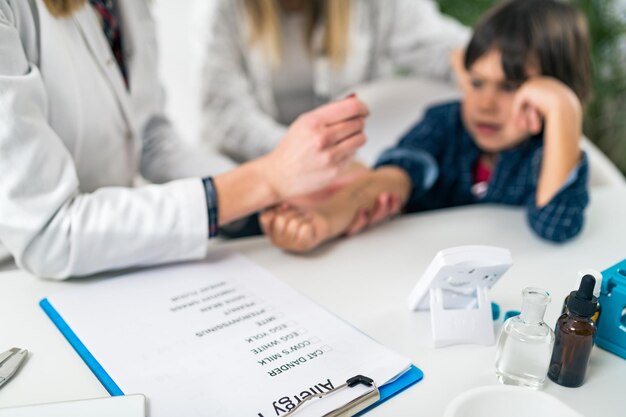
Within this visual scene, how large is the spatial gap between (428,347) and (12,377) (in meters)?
0.41

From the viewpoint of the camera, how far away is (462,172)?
1.16 m

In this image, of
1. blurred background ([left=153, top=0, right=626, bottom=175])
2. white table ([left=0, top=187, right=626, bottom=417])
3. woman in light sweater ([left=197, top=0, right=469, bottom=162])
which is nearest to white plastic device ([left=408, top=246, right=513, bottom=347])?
white table ([left=0, top=187, right=626, bottom=417])

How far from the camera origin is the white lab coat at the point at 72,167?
650mm

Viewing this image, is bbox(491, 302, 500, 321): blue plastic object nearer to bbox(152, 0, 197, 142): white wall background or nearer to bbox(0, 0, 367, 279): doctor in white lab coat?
bbox(0, 0, 367, 279): doctor in white lab coat

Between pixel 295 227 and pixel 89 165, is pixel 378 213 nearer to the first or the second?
pixel 295 227

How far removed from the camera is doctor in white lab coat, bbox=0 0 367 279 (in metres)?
0.66

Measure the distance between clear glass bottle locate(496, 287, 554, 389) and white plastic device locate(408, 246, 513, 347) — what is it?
0.19ft

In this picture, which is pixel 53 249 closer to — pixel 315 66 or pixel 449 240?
pixel 449 240

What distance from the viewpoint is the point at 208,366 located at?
22.0 inches

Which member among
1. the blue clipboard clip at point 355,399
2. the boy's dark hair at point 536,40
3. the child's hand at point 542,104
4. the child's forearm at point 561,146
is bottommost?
the blue clipboard clip at point 355,399

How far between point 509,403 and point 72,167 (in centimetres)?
55

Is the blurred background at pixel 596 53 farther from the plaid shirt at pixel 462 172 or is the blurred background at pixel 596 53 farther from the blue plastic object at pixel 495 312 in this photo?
the blue plastic object at pixel 495 312

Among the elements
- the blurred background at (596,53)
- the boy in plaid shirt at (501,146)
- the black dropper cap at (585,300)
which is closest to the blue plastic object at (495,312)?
the black dropper cap at (585,300)

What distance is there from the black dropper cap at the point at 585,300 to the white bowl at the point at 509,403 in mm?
85
